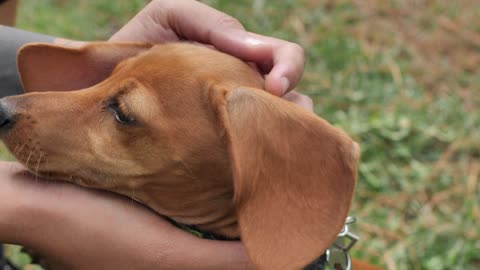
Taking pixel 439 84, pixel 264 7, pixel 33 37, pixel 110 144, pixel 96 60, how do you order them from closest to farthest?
pixel 110 144
pixel 96 60
pixel 33 37
pixel 439 84
pixel 264 7

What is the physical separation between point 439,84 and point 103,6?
2.63 m

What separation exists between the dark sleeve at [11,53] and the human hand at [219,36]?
0.35 meters

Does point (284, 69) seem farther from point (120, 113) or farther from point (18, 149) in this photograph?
point (18, 149)

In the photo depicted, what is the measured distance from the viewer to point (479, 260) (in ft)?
12.0

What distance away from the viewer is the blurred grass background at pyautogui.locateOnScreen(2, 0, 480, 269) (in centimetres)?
379

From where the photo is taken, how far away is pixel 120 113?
230 cm

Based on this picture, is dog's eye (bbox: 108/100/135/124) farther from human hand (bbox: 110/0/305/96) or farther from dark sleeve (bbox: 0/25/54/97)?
dark sleeve (bbox: 0/25/54/97)

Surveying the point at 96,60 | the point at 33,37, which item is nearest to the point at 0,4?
the point at 33,37

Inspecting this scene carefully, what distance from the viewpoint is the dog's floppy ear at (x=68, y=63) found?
2.61 meters

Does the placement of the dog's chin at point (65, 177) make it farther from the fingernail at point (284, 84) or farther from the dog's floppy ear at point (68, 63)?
the fingernail at point (284, 84)

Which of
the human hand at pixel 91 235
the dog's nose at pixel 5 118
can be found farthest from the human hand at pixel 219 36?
the dog's nose at pixel 5 118

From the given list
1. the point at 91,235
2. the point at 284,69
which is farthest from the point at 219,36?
the point at 91,235

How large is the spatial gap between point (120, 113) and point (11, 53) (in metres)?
0.86

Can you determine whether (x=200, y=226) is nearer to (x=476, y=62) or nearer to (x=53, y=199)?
(x=53, y=199)
